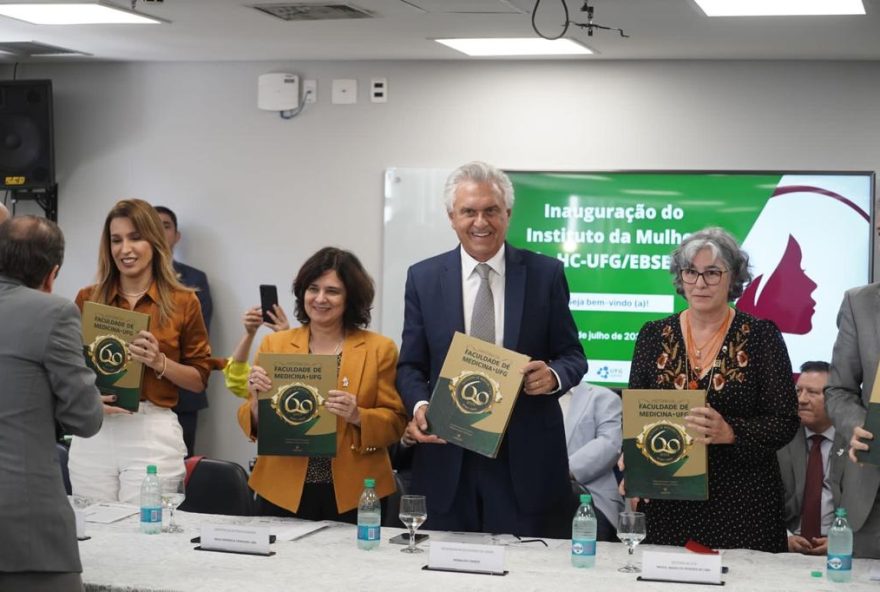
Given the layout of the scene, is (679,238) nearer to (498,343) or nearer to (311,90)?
(311,90)

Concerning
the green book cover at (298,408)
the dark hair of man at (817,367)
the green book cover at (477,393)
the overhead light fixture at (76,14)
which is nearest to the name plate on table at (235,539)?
the green book cover at (298,408)

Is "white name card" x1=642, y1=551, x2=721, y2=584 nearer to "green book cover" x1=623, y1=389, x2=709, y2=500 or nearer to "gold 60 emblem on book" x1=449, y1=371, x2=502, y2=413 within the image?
"green book cover" x1=623, y1=389, x2=709, y2=500

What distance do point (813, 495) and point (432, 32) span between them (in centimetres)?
321

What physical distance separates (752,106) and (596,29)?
147cm

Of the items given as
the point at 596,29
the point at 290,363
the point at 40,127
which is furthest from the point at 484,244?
the point at 40,127

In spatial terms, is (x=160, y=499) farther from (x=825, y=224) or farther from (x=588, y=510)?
(x=825, y=224)

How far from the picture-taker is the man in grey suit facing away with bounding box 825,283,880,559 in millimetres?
3654

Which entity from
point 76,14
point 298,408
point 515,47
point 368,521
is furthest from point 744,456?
point 76,14

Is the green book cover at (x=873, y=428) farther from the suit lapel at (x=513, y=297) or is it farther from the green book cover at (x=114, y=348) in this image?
the green book cover at (x=114, y=348)

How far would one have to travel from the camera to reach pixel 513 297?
378 cm

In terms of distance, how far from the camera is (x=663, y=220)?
752 cm

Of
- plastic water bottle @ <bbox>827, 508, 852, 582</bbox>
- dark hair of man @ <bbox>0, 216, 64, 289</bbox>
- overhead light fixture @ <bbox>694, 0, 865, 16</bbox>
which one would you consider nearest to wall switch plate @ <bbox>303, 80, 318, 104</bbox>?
overhead light fixture @ <bbox>694, 0, 865, 16</bbox>

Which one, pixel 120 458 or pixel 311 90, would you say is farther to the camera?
pixel 311 90

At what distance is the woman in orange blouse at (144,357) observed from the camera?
417 cm
